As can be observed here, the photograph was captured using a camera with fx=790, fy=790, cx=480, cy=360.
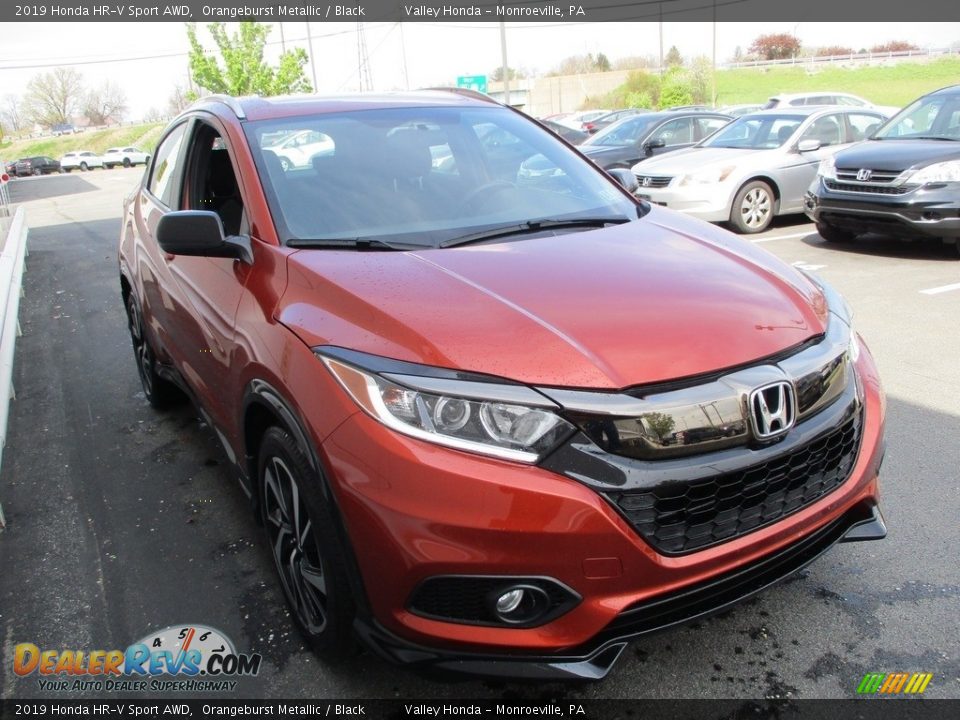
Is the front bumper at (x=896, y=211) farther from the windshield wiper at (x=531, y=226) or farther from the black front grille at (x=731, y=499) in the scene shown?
the black front grille at (x=731, y=499)

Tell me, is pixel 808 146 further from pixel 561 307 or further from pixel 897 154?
pixel 561 307

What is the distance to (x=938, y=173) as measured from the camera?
7617 mm

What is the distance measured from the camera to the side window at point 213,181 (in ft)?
10.8

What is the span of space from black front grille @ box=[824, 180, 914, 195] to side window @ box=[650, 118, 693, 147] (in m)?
5.22

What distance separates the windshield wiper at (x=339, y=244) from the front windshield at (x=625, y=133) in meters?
11.4

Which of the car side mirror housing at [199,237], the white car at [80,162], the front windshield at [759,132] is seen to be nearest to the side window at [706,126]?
the front windshield at [759,132]

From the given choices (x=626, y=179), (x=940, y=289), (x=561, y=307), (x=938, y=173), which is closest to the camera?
(x=561, y=307)

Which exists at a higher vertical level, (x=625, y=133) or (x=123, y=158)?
(x=625, y=133)

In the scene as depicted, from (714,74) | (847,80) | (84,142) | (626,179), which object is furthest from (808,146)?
(84,142)

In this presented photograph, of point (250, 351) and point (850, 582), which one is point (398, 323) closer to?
point (250, 351)

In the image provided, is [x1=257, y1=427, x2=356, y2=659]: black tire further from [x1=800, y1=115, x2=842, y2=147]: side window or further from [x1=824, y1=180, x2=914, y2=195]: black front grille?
[x1=800, y1=115, x2=842, y2=147]: side window

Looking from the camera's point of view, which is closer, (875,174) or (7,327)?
(7,327)

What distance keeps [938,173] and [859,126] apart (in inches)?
142

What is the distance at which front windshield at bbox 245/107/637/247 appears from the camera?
2891 millimetres
